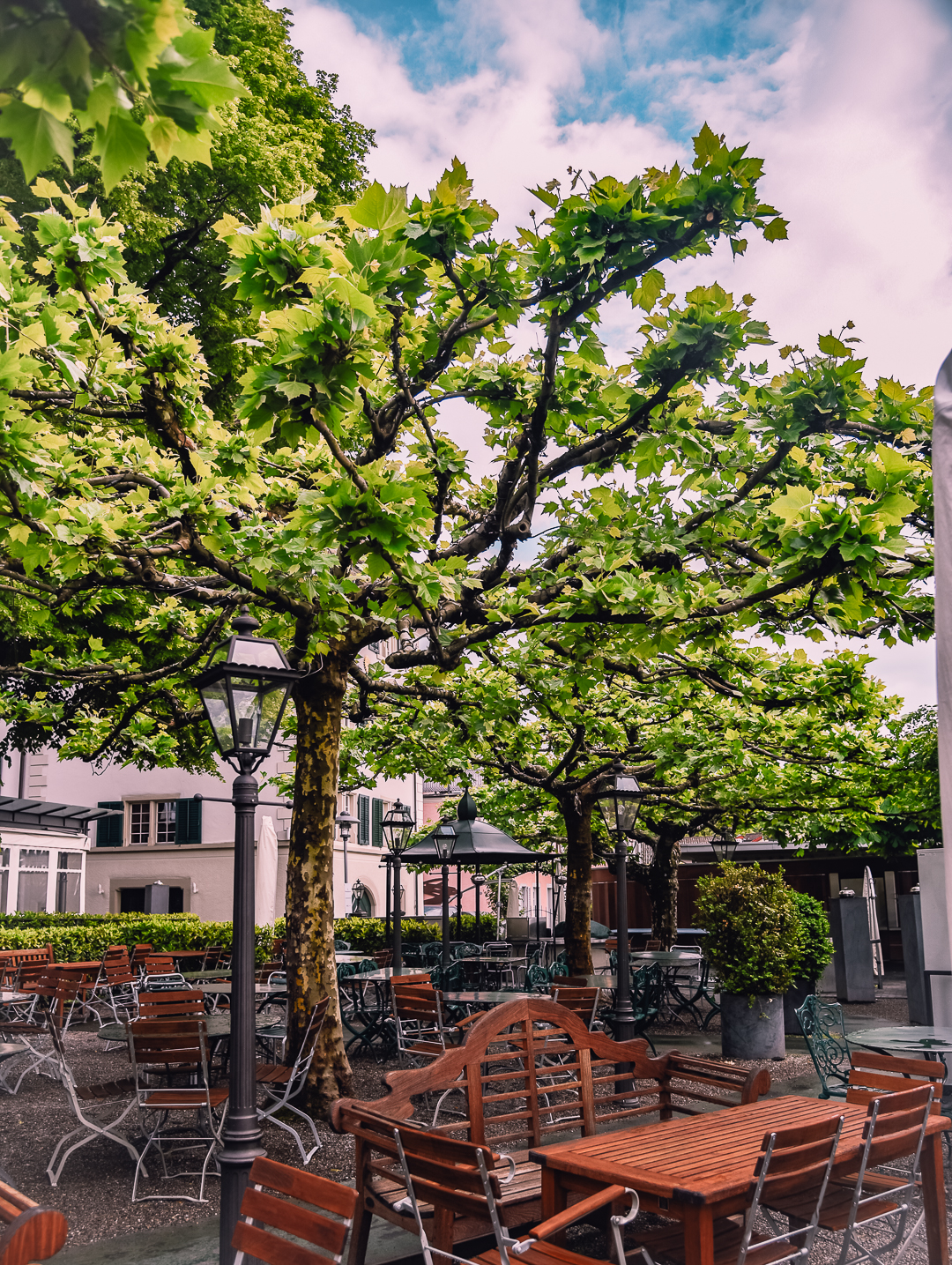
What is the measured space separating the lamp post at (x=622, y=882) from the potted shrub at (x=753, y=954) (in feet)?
3.95

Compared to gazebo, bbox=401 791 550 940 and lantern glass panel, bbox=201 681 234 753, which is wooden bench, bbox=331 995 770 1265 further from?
gazebo, bbox=401 791 550 940

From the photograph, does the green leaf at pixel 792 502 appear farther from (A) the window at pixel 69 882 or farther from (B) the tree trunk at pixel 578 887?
(A) the window at pixel 69 882

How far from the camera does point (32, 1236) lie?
230 cm

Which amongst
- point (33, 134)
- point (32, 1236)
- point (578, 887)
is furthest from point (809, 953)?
point (33, 134)

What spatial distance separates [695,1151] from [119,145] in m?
4.09

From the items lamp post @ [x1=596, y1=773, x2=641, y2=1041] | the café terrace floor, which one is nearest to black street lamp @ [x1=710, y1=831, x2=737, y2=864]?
the café terrace floor

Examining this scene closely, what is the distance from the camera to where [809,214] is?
5406 mm

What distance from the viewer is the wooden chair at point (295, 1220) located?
8.95 ft

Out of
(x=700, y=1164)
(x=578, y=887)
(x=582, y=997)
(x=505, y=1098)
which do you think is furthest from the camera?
(x=578, y=887)

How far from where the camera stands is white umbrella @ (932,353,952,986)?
8.37ft

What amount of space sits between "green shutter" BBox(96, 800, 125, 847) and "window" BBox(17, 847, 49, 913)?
7112mm

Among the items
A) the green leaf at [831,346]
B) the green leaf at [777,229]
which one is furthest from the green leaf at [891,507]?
the green leaf at [777,229]

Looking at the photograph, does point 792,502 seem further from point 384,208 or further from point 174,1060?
point 174,1060

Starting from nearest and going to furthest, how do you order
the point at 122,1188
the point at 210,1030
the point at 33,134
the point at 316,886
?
1. the point at 33,134
2. the point at 122,1188
3. the point at 210,1030
4. the point at 316,886
